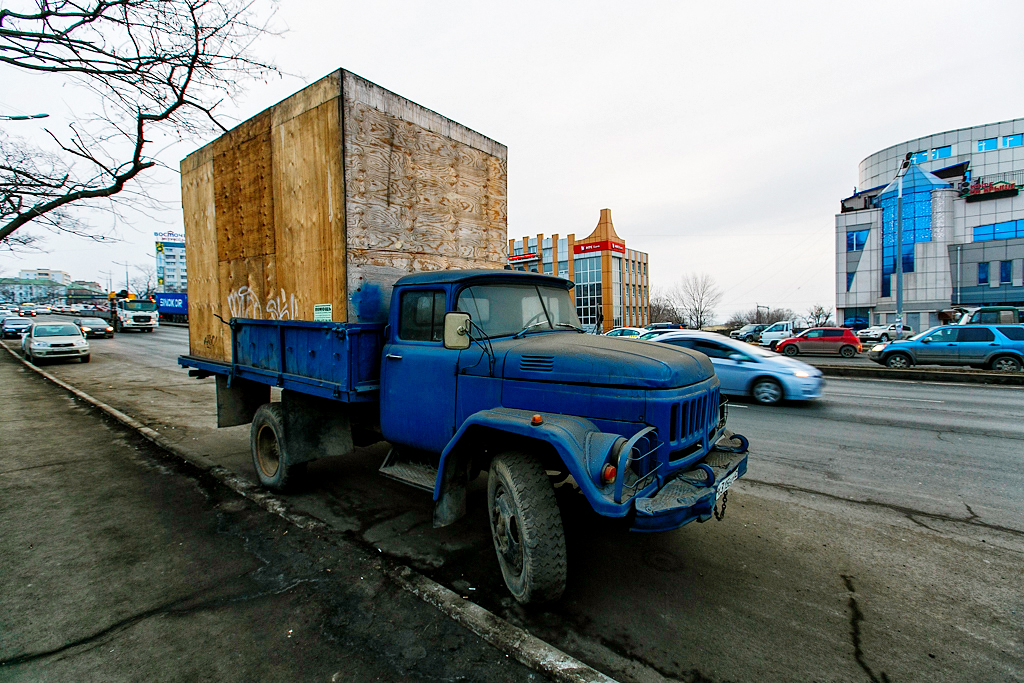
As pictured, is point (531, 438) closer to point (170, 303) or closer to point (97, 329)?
point (97, 329)

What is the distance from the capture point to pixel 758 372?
32.6 feet

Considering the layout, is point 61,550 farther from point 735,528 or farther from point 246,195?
point 735,528

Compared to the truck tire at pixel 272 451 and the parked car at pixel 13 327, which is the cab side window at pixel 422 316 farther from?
the parked car at pixel 13 327

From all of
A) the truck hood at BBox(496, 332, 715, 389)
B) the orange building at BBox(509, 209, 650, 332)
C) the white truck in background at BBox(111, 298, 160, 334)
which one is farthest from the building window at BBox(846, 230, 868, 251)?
the white truck in background at BBox(111, 298, 160, 334)

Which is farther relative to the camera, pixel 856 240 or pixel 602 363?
pixel 856 240

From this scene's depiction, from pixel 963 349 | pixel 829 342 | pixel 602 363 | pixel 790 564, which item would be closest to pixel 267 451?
pixel 602 363

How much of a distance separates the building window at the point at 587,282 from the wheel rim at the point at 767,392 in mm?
36243

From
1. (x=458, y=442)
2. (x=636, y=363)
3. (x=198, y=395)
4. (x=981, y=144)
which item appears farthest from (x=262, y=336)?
(x=981, y=144)

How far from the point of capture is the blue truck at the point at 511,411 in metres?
2.92

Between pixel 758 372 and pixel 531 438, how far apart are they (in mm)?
8350

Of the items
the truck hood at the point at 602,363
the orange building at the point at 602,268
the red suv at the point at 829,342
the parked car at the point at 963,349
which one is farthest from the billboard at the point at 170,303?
the parked car at the point at 963,349

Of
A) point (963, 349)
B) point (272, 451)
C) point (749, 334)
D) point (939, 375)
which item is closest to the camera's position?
point (272, 451)

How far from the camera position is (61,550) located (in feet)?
12.8

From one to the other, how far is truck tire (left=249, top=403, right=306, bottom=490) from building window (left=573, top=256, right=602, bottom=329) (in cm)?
4214
